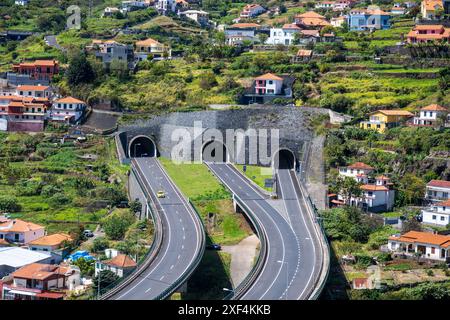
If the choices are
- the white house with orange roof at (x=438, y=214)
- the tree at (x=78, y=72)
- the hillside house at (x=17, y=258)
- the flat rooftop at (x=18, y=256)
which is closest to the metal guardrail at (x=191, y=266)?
the hillside house at (x=17, y=258)

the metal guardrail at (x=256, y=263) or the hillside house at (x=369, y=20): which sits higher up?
the hillside house at (x=369, y=20)

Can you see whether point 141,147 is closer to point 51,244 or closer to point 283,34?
point 51,244

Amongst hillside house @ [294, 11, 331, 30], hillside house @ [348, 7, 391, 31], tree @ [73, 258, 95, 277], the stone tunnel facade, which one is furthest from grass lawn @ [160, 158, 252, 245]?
hillside house @ [348, 7, 391, 31]

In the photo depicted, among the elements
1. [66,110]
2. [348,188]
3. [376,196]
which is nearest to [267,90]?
[66,110]

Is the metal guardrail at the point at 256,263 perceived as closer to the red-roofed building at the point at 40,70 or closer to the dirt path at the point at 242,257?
the dirt path at the point at 242,257

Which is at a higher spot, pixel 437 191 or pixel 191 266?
pixel 437 191

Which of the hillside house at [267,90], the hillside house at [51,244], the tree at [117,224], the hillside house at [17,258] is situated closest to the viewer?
the hillside house at [17,258]
